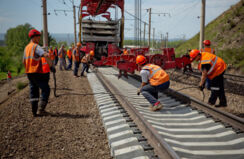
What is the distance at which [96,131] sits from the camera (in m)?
3.66

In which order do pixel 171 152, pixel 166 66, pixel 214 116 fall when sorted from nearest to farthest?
pixel 171 152 → pixel 214 116 → pixel 166 66

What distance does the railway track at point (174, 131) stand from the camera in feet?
9.16

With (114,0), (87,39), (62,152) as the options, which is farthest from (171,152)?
(87,39)

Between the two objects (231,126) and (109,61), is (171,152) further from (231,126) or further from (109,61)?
(109,61)

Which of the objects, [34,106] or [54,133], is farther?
[34,106]

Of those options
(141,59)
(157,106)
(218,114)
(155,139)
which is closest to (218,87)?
(218,114)

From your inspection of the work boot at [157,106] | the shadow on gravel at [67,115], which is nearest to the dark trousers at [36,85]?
the shadow on gravel at [67,115]

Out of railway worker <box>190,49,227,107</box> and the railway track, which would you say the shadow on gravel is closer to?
the railway track

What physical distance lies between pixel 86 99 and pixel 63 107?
35.5 inches

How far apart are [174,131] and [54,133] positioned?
2.26m

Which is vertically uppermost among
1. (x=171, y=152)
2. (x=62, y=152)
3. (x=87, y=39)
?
(x=87, y=39)

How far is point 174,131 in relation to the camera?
12.1 feet

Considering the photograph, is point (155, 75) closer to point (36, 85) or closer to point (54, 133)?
point (54, 133)

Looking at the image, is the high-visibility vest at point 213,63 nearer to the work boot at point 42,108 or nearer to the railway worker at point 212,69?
the railway worker at point 212,69
